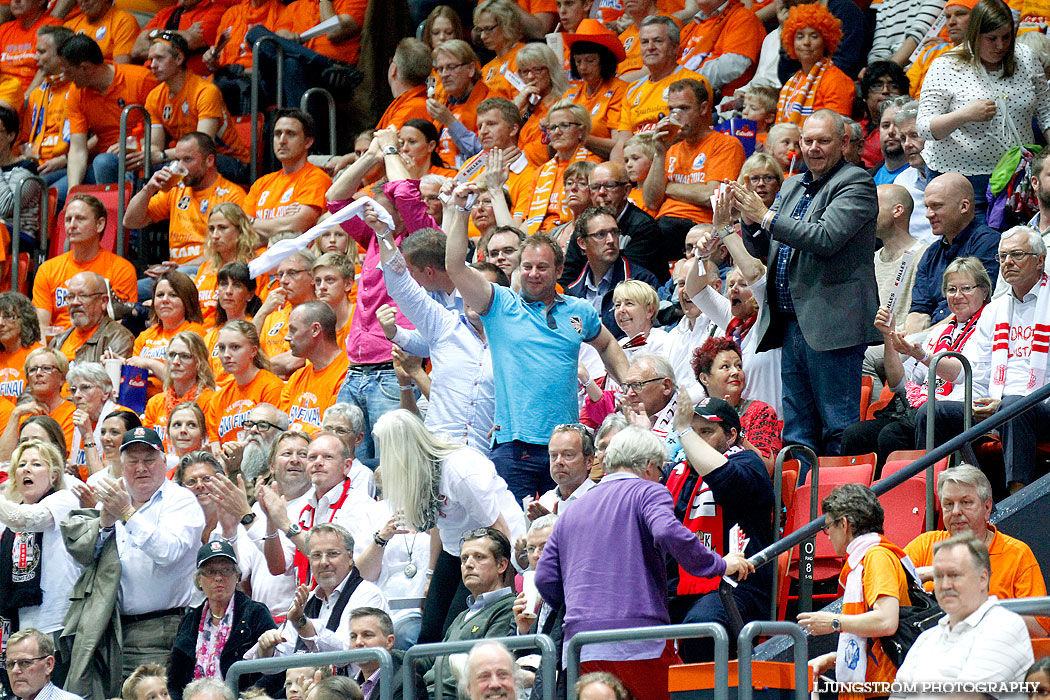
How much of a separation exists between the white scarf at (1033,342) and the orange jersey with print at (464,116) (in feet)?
17.1

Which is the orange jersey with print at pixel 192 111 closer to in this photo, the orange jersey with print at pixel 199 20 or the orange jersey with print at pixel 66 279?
the orange jersey with print at pixel 199 20

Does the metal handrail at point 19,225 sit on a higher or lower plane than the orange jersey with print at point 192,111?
lower

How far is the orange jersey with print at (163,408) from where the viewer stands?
1016 centimetres

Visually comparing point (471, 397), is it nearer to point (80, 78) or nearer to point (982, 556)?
point (982, 556)

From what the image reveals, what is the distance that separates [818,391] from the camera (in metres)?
7.91

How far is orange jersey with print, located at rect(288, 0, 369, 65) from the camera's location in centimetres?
1371

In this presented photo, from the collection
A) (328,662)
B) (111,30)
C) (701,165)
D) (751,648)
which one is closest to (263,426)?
(701,165)

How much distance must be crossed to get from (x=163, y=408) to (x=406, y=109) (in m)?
3.24

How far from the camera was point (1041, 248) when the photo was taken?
300 inches

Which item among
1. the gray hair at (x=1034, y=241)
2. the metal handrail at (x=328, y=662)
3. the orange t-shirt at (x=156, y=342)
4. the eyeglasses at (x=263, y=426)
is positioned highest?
the gray hair at (x=1034, y=241)

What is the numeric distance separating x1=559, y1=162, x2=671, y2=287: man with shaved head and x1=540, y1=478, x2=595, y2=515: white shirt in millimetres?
2314

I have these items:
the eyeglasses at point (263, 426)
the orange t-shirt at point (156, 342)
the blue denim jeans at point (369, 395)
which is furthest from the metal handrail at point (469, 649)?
the orange t-shirt at point (156, 342)

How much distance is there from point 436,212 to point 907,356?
130 inches

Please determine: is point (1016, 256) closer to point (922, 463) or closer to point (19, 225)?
point (922, 463)
